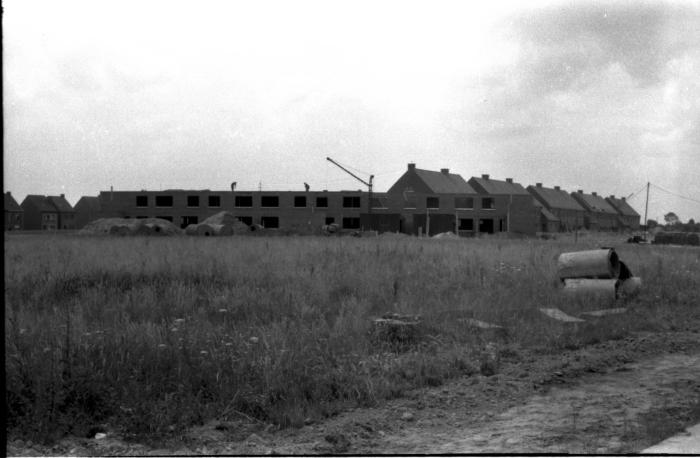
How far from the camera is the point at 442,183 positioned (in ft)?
205

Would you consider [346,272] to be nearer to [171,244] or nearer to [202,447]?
[171,244]

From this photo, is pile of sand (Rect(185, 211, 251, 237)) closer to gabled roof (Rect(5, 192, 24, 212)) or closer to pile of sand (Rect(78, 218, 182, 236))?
pile of sand (Rect(78, 218, 182, 236))

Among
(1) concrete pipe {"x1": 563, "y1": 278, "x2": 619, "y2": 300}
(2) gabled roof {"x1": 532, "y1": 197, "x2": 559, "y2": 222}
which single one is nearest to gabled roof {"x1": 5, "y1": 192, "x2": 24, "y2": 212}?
(1) concrete pipe {"x1": 563, "y1": 278, "x2": 619, "y2": 300}

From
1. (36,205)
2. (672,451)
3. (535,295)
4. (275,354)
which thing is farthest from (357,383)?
(535,295)

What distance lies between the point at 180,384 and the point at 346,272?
813cm

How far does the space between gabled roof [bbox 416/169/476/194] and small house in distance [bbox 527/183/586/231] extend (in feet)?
96.2

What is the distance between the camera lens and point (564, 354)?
8.99 m

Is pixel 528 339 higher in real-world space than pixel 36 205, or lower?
lower

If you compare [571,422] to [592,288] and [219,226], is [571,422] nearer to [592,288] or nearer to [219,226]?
[592,288]

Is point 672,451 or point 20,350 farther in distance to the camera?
point 20,350

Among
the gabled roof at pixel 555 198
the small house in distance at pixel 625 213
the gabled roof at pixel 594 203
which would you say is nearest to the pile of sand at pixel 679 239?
the gabled roof at pixel 555 198

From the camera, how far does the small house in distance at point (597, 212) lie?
97.7 m

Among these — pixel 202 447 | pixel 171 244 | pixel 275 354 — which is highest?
pixel 171 244

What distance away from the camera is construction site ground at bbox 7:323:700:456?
17.2ft
